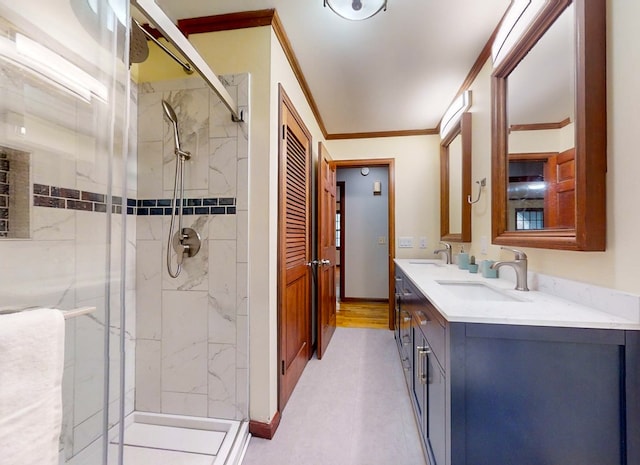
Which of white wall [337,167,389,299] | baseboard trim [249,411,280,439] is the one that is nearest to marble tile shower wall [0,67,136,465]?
baseboard trim [249,411,280,439]

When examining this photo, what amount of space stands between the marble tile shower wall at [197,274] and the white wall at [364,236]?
3.15 metres

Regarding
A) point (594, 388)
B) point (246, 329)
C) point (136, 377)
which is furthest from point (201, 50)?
point (594, 388)

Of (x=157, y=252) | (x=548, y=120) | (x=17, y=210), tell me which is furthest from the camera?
(x=157, y=252)

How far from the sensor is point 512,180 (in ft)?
5.07

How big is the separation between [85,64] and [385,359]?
2.74 m

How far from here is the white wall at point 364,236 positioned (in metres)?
4.55

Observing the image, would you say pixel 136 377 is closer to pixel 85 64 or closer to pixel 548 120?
pixel 85 64

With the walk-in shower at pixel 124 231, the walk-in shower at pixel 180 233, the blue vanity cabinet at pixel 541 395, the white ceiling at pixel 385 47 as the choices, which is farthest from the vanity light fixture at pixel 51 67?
the blue vanity cabinet at pixel 541 395

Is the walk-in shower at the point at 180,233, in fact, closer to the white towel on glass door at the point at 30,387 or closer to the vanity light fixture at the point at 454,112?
the white towel on glass door at the point at 30,387

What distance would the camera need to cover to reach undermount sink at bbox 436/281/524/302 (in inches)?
54.1

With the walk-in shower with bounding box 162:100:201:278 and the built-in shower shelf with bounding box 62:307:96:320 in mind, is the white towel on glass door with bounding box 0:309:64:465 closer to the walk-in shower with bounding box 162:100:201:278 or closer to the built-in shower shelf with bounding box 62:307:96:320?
the built-in shower shelf with bounding box 62:307:96:320

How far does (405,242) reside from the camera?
3227 millimetres

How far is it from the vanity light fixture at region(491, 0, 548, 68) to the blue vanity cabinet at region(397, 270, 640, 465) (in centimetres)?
142

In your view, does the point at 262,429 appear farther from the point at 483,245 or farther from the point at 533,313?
the point at 483,245
